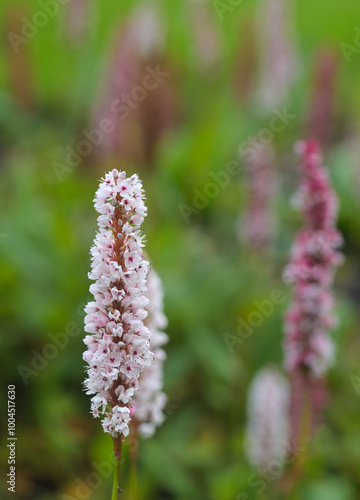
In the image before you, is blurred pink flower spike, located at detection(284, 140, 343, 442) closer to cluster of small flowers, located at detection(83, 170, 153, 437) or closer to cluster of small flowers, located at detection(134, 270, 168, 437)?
cluster of small flowers, located at detection(134, 270, 168, 437)

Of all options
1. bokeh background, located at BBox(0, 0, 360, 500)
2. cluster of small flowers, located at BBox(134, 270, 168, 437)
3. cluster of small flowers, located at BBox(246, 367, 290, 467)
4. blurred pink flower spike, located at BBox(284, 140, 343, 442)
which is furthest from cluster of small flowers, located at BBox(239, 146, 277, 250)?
cluster of small flowers, located at BBox(134, 270, 168, 437)

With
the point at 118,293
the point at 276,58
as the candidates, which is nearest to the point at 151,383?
the point at 118,293

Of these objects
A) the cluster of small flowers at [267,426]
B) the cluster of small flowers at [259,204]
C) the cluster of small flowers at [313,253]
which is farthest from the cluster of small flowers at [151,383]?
the cluster of small flowers at [259,204]

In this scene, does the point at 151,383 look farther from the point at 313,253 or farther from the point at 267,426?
the point at 267,426

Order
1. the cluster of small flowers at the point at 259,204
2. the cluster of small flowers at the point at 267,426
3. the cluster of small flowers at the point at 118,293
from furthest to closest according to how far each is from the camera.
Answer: the cluster of small flowers at the point at 259,204
the cluster of small flowers at the point at 267,426
the cluster of small flowers at the point at 118,293

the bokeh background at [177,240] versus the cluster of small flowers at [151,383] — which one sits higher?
the bokeh background at [177,240]

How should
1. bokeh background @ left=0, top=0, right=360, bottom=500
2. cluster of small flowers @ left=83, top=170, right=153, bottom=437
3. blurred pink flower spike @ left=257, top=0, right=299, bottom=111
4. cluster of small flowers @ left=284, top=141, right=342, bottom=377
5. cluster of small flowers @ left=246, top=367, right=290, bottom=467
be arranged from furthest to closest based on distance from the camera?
1. blurred pink flower spike @ left=257, top=0, right=299, bottom=111
2. bokeh background @ left=0, top=0, right=360, bottom=500
3. cluster of small flowers @ left=246, top=367, right=290, bottom=467
4. cluster of small flowers @ left=284, top=141, right=342, bottom=377
5. cluster of small flowers @ left=83, top=170, right=153, bottom=437

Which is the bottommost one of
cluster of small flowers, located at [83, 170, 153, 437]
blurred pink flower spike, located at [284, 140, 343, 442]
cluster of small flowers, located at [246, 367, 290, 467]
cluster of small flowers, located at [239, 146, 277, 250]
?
cluster of small flowers, located at [83, 170, 153, 437]

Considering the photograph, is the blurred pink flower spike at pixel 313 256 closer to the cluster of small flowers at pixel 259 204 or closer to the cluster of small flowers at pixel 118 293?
the cluster of small flowers at pixel 118 293
